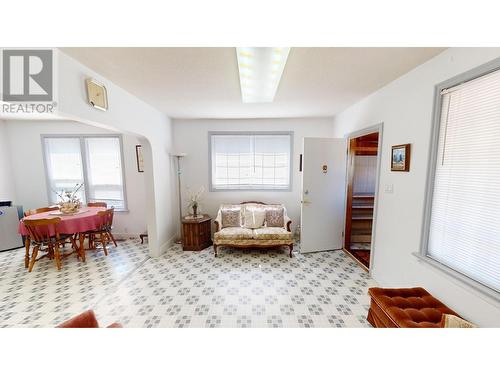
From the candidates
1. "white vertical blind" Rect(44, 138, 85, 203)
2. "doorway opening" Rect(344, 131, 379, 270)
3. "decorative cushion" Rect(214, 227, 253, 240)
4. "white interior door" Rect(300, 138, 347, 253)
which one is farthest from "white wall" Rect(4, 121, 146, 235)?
"doorway opening" Rect(344, 131, 379, 270)

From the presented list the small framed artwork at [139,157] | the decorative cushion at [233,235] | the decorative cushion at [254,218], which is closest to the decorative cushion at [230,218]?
the decorative cushion at [254,218]

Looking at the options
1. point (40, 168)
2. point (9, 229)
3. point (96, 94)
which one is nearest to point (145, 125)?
point (96, 94)

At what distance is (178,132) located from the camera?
12.5ft

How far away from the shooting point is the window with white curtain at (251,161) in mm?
3842

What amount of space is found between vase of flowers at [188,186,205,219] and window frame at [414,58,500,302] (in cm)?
313

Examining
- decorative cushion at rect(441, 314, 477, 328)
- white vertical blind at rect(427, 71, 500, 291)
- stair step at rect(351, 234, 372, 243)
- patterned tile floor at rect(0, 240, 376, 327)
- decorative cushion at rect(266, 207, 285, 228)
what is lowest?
patterned tile floor at rect(0, 240, 376, 327)

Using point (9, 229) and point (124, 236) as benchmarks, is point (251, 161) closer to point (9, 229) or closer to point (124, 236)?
point (124, 236)

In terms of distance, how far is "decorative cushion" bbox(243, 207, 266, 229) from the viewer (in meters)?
3.43

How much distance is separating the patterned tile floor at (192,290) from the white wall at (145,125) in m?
0.67

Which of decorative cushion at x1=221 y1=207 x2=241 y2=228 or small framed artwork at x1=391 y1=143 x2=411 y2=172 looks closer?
small framed artwork at x1=391 y1=143 x2=411 y2=172

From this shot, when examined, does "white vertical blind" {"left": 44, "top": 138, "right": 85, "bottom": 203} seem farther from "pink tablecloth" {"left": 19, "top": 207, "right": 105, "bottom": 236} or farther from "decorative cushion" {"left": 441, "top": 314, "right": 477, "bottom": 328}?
"decorative cushion" {"left": 441, "top": 314, "right": 477, "bottom": 328}

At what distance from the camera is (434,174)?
167cm
